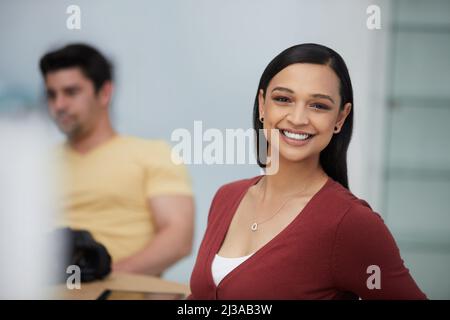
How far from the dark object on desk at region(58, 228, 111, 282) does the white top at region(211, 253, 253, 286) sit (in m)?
0.57

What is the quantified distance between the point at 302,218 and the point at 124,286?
0.80m

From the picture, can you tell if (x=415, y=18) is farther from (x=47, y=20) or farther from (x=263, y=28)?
(x=47, y=20)

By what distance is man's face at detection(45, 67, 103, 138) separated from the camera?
7.55 feet

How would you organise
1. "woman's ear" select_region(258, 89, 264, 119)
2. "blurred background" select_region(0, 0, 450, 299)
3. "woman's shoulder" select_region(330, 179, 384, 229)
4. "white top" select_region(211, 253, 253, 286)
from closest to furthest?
1. "woman's shoulder" select_region(330, 179, 384, 229)
2. "white top" select_region(211, 253, 253, 286)
3. "woman's ear" select_region(258, 89, 264, 119)
4. "blurred background" select_region(0, 0, 450, 299)

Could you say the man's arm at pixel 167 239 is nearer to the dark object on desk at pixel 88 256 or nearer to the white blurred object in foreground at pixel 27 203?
the dark object on desk at pixel 88 256

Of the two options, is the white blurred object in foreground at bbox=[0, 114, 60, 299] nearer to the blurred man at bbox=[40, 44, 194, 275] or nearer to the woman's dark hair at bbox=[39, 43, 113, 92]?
the blurred man at bbox=[40, 44, 194, 275]

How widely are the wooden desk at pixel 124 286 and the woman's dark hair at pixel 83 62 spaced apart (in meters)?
0.72

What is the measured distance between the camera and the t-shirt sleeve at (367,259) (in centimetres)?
178

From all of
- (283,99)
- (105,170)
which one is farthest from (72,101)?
(283,99)

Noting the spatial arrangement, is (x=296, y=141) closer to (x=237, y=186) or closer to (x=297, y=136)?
(x=297, y=136)

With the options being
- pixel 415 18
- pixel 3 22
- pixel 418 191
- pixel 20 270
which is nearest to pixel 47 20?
pixel 3 22

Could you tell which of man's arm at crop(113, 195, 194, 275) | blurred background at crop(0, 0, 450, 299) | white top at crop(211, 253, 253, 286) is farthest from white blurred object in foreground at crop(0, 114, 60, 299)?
white top at crop(211, 253, 253, 286)

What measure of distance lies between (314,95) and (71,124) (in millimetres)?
937

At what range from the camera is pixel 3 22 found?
2293mm
